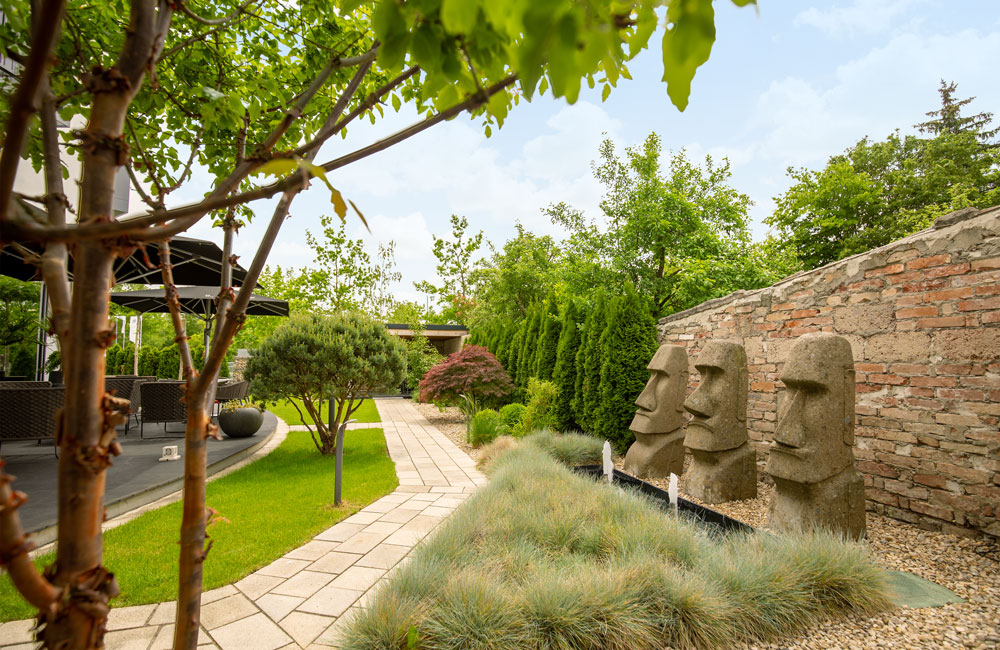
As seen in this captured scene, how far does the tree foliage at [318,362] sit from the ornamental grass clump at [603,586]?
367 centimetres

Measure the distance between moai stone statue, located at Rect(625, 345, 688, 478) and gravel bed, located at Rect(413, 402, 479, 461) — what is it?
2.53 metres

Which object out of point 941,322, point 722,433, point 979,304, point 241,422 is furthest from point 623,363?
point 241,422

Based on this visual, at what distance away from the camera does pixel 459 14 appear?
666mm

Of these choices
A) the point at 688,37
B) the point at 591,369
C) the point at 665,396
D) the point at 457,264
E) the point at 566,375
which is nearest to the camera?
the point at 688,37

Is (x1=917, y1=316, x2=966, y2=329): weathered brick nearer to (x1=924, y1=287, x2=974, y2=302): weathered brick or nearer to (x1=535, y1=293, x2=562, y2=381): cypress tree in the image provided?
(x1=924, y1=287, x2=974, y2=302): weathered brick

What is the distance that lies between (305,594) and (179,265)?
5.36 m

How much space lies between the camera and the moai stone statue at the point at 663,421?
20.6ft

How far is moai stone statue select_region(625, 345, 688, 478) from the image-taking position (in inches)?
247

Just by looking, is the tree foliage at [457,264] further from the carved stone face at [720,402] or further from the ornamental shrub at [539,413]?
the carved stone face at [720,402]

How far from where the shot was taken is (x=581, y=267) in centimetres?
1442

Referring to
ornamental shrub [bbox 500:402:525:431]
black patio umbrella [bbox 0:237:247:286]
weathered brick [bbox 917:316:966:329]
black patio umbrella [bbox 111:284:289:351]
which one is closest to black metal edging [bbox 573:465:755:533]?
weathered brick [bbox 917:316:966:329]

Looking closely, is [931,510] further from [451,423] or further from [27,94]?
[451,423]

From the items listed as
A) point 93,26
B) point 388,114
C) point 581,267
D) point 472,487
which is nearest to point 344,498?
point 472,487

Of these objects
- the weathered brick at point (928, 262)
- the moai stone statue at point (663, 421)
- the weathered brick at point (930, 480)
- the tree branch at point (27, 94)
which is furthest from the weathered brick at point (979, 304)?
the tree branch at point (27, 94)
